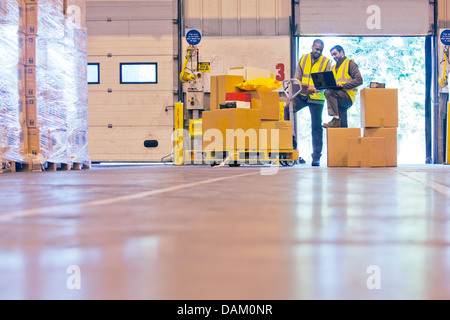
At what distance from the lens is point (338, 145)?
25.4ft

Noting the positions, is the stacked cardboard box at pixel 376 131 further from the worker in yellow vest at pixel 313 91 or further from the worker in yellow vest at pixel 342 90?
the worker in yellow vest at pixel 313 91

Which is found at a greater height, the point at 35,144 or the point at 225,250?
the point at 35,144

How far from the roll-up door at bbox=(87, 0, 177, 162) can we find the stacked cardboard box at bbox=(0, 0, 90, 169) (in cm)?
344

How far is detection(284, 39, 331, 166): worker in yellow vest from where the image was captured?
8.19 meters

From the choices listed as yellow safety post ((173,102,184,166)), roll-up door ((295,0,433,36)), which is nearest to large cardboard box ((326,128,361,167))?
yellow safety post ((173,102,184,166))

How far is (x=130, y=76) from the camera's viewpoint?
11055mm

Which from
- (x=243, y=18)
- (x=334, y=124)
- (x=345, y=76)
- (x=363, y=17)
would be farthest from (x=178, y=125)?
(x=363, y=17)

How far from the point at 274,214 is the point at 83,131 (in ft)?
20.6

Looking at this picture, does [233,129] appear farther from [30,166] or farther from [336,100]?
[30,166]

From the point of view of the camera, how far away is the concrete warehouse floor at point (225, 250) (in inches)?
36.0

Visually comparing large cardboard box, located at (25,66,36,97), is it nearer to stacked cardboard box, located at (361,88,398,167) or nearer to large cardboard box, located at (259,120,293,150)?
large cardboard box, located at (259,120,293,150)

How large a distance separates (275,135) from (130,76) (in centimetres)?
455
